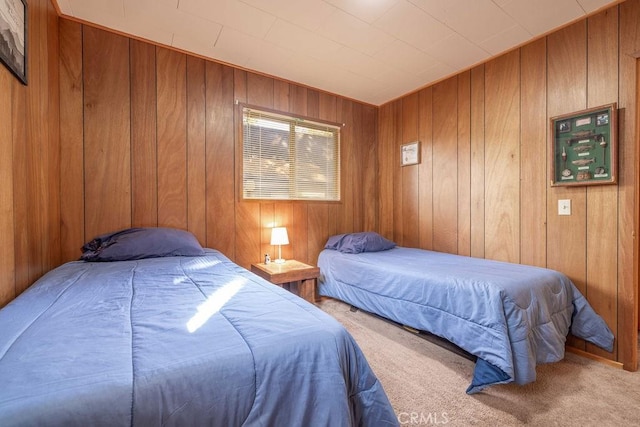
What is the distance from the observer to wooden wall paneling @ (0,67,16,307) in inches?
51.9

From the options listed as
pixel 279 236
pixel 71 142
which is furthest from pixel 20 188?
pixel 279 236

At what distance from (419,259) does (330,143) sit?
1.78 meters

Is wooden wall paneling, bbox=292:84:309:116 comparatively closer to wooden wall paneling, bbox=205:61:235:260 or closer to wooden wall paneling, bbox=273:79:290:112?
wooden wall paneling, bbox=273:79:290:112

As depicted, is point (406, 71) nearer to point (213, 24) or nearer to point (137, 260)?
point (213, 24)

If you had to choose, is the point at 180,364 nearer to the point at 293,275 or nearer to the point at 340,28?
the point at 293,275

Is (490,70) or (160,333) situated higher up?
(490,70)

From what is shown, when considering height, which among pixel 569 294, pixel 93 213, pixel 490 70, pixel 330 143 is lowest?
pixel 569 294

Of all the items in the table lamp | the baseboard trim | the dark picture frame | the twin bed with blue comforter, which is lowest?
the baseboard trim

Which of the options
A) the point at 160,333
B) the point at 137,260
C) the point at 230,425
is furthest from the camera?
the point at 137,260

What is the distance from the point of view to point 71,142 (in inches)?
87.3

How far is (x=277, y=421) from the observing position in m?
0.78

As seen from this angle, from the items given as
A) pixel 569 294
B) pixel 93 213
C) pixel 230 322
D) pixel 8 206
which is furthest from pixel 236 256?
pixel 569 294

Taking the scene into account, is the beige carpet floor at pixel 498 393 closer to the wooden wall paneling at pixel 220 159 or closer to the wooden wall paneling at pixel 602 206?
the wooden wall paneling at pixel 602 206

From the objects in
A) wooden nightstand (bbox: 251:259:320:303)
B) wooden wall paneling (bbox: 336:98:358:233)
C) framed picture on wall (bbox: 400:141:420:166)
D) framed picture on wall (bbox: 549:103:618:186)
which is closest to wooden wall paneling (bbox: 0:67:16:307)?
wooden nightstand (bbox: 251:259:320:303)
